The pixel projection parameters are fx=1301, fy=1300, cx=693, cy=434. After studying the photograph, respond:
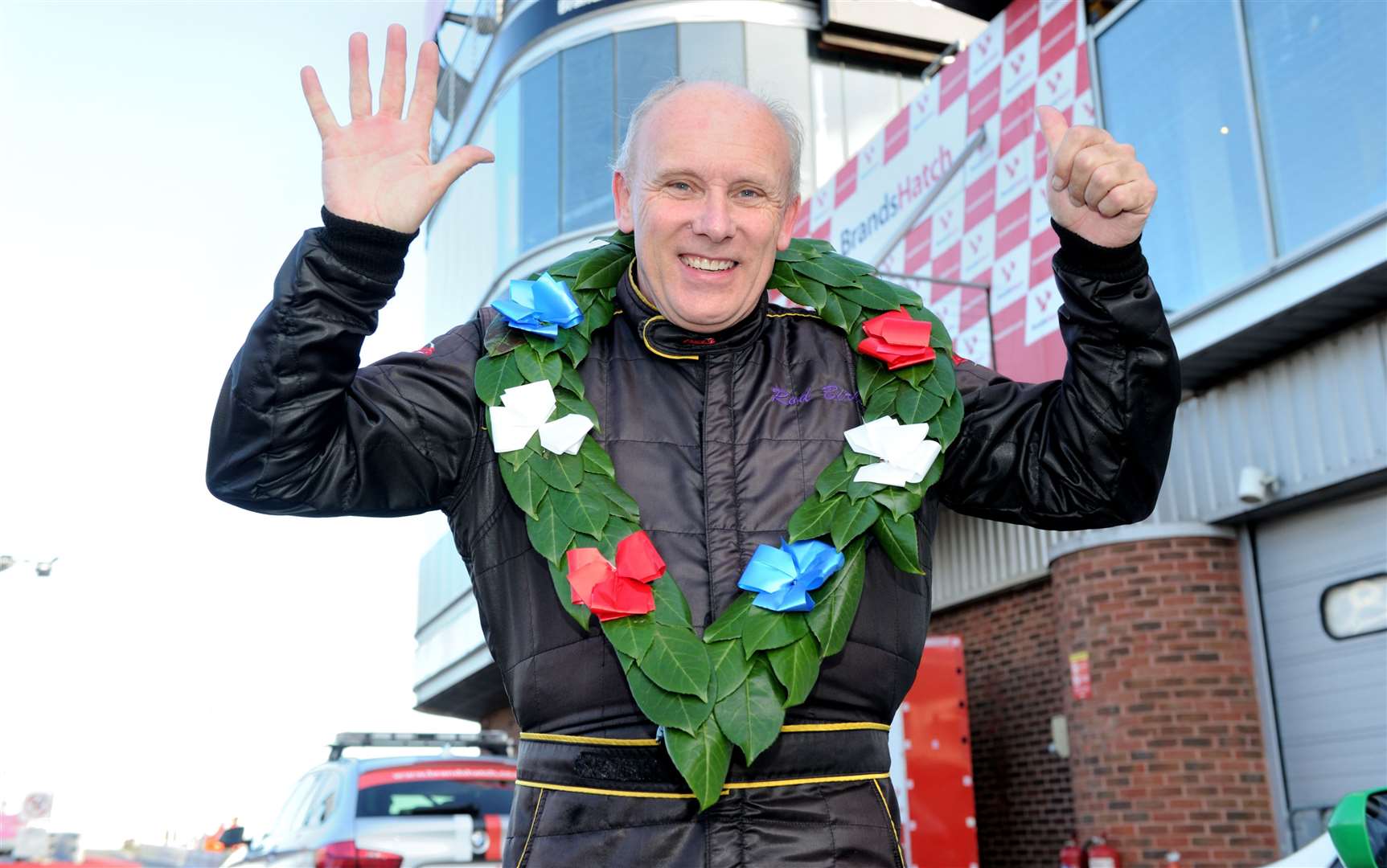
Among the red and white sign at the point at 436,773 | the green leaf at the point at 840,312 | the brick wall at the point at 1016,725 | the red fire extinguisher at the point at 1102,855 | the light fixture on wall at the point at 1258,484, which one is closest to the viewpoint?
the green leaf at the point at 840,312

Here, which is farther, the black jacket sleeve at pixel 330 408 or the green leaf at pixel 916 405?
the green leaf at pixel 916 405

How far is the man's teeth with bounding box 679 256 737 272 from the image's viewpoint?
2.28 meters

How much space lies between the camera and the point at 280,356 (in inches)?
75.0


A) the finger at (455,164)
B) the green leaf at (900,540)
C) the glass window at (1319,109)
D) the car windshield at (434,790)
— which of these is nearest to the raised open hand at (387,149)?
the finger at (455,164)

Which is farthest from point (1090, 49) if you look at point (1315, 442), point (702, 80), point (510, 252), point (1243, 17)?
point (510, 252)

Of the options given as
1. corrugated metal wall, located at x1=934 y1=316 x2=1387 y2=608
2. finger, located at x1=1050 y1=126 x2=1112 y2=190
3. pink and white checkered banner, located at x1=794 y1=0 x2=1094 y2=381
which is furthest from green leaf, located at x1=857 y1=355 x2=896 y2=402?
pink and white checkered banner, located at x1=794 y1=0 x2=1094 y2=381

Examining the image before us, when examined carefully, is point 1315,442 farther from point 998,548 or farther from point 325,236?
point 325,236

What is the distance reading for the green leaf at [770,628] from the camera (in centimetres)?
195

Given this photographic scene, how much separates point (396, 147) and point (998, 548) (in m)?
10.2

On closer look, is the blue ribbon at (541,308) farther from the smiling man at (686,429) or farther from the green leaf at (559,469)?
the green leaf at (559,469)

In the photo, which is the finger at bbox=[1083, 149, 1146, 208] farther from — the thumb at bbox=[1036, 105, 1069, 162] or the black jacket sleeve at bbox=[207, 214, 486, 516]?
the black jacket sleeve at bbox=[207, 214, 486, 516]

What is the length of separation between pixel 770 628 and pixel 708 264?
68 cm

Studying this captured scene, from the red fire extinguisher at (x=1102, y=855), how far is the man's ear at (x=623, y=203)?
25.0 feet

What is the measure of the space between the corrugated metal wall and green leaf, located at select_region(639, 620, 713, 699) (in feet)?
22.5
